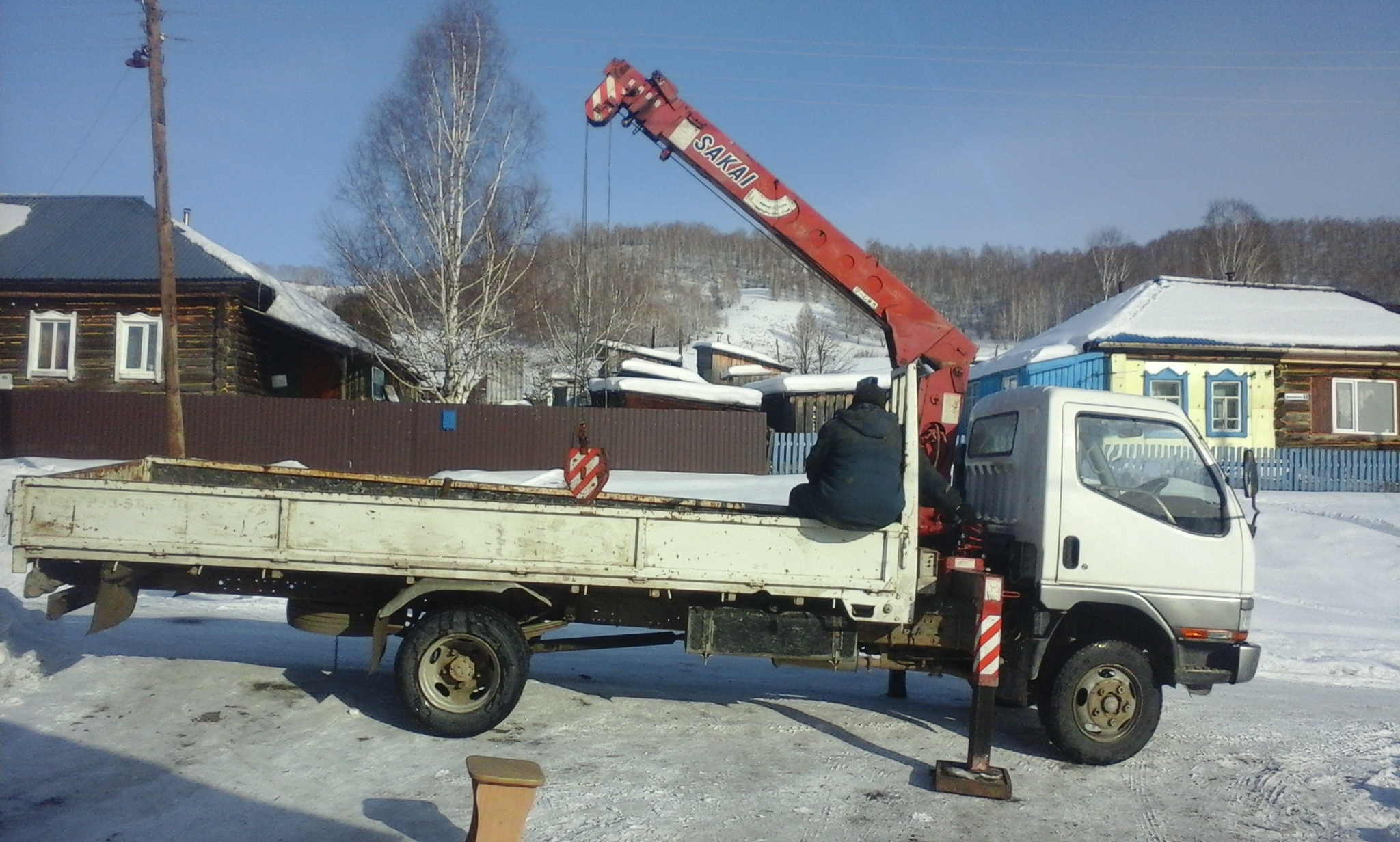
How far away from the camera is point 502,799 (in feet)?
13.2

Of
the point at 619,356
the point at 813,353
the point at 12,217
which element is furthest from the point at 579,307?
the point at 813,353

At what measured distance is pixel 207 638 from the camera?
28.5 ft

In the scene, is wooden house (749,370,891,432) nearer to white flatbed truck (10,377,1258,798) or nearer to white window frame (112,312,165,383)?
white window frame (112,312,165,383)

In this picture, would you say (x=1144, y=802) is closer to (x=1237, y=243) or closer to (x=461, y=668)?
(x=461, y=668)

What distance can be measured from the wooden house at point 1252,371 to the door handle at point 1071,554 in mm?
19028

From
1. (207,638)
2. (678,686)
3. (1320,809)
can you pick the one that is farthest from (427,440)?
(1320,809)

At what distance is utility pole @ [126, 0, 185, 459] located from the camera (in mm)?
17344

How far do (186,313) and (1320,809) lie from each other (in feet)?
87.7

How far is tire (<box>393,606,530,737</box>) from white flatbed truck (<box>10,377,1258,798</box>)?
1 centimetres

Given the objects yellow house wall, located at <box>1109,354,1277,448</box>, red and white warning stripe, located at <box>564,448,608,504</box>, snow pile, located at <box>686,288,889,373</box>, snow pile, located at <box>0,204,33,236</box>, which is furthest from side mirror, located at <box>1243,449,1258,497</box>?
snow pile, located at <box>686,288,889,373</box>

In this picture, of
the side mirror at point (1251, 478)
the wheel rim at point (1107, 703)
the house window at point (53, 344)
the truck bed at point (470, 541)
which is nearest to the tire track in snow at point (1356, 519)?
the side mirror at point (1251, 478)

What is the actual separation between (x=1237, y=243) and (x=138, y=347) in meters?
48.0

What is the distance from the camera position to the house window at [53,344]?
2559 cm

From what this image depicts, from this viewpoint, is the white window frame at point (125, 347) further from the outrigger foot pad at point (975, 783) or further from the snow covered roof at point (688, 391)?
the outrigger foot pad at point (975, 783)
